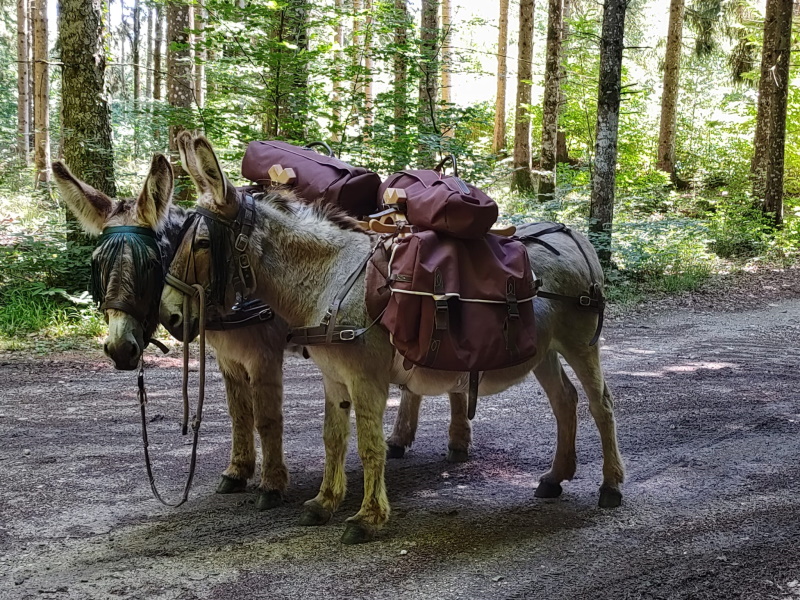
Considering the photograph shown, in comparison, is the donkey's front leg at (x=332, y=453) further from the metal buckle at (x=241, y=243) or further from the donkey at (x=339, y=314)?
the metal buckle at (x=241, y=243)

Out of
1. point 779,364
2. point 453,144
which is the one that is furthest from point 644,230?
point 779,364

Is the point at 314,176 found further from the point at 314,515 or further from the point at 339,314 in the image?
the point at 314,515

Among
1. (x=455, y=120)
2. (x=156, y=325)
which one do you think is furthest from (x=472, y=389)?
(x=455, y=120)

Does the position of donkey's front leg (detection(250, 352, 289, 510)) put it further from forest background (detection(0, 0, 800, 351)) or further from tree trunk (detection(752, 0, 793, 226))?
tree trunk (detection(752, 0, 793, 226))

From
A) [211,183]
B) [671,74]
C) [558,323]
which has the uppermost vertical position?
[671,74]

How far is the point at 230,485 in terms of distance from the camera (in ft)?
15.1

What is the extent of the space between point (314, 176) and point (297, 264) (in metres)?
1.00

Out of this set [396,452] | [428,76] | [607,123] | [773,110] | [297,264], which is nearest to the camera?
[297,264]

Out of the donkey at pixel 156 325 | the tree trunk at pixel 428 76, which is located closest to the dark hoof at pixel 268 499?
the donkey at pixel 156 325

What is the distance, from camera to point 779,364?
798 cm

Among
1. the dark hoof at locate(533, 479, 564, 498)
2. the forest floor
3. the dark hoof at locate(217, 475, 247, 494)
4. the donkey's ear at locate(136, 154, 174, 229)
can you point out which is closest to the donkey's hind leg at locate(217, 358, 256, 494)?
the dark hoof at locate(217, 475, 247, 494)

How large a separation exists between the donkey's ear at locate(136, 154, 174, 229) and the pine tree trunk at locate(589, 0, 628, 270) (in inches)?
359

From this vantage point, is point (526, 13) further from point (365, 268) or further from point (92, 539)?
point (92, 539)

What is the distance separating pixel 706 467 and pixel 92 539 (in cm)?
A: 414
